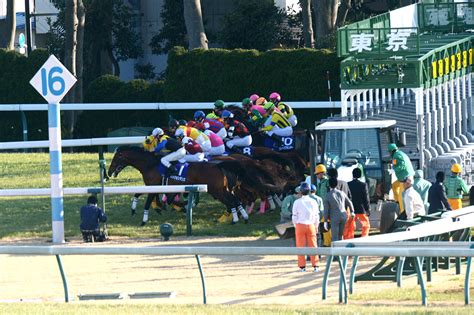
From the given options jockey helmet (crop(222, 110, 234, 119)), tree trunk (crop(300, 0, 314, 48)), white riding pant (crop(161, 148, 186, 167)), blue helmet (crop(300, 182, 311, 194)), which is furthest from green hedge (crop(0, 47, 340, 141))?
blue helmet (crop(300, 182, 311, 194))

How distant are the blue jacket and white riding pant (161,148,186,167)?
2.02 meters

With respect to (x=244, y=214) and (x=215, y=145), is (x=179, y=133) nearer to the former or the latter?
(x=215, y=145)

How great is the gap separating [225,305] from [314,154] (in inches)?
251

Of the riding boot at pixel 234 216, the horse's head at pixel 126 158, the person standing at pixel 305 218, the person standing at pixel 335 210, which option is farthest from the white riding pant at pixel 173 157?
the person standing at pixel 305 218

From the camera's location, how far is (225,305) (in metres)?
15.3

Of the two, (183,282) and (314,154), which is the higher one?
(314,154)

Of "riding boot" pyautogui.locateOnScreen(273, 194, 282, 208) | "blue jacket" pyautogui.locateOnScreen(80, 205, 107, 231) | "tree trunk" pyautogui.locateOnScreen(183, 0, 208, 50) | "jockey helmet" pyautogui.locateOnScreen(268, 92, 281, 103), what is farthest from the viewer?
"tree trunk" pyautogui.locateOnScreen(183, 0, 208, 50)

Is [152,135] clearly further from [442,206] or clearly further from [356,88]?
[442,206]

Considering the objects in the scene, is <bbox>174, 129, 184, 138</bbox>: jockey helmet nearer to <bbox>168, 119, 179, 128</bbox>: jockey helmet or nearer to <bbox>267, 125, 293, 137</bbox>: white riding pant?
<bbox>168, 119, 179, 128</bbox>: jockey helmet

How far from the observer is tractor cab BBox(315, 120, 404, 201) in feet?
73.1

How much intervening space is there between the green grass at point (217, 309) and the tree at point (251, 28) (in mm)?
30177

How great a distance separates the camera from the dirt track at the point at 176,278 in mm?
17109

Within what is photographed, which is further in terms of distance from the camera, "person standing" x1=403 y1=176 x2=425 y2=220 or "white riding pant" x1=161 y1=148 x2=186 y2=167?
"white riding pant" x1=161 y1=148 x2=186 y2=167

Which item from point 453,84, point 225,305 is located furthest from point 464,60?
point 225,305
